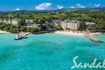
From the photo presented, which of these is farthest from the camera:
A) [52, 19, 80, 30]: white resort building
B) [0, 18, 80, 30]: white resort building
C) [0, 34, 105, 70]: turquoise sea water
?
[0, 18, 80, 30]: white resort building

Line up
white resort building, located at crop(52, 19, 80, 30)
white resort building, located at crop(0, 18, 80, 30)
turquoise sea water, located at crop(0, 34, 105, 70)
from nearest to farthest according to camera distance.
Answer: turquoise sea water, located at crop(0, 34, 105, 70) → white resort building, located at crop(52, 19, 80, 30) → white resort building, located at crop(0, 18, 80, 30)

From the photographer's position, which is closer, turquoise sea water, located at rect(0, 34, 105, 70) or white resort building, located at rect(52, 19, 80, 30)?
turquoise sea water, located at rect(0, 34, 105, 70)

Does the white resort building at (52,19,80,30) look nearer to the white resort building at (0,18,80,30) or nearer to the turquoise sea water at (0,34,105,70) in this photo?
the white resort building at (0,18,80,30)

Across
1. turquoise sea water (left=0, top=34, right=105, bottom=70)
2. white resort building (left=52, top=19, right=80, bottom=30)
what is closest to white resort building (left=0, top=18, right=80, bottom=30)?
white resort building (left=52, top=19, right=80, bottom=30)

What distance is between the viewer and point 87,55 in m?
18.2

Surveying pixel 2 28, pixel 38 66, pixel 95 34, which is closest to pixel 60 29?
pixel 95 34

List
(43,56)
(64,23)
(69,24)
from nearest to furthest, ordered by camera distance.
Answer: (43,56) → (69,24) → (64,23)

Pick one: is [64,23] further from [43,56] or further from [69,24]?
[43,56]

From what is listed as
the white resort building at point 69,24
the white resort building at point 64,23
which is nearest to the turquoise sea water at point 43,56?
the white resort building at point 69,24

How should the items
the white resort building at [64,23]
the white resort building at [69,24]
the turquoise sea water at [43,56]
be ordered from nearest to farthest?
the turquoise sea water at [43,56] < the white resort building at [69,24] < the white resort building at [64,23]

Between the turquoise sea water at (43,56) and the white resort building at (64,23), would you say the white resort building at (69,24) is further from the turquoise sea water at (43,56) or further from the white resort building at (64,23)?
the turquoise sea water at (43,56)

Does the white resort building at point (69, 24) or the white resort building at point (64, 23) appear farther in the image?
the white resort building at point (64, 23)

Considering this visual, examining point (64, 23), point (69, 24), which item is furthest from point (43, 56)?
point (64, 23)

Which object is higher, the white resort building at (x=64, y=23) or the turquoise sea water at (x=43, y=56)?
the white resort building at (x=64, y=23)
